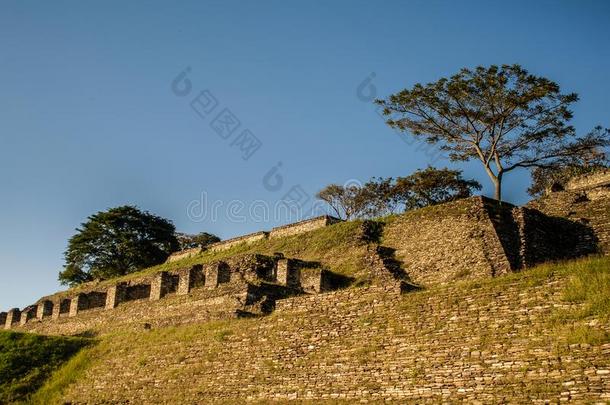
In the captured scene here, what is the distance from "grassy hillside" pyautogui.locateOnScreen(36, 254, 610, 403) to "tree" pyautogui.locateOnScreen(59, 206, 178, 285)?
31914 mm

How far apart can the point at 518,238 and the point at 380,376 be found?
982 cm

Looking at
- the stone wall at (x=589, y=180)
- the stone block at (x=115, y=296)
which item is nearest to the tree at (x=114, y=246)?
the stone block at (x=115, y=296)

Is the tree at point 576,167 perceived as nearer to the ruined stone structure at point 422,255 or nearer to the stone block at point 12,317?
the ruined stone structure at point 422,255

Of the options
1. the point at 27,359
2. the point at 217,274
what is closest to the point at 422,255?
the point at 217,274

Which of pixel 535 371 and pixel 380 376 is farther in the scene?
pixel 380 376

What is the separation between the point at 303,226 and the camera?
36.8 metres

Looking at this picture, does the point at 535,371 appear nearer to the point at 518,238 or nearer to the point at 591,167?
the point at 518,238

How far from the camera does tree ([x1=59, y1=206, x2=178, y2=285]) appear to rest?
5412 cm

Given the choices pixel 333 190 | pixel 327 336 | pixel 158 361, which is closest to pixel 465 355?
pixel 327 336

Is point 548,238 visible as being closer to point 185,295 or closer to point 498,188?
point 498,188

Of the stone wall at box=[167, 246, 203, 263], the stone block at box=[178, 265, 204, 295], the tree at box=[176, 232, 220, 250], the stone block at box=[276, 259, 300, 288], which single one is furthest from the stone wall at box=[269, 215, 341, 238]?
the tree at box=[176, 232, 220, 250]

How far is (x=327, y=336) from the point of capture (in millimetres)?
18000

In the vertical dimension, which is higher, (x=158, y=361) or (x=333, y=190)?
(x=333, y=190)

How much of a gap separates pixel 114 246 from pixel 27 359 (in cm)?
3021
